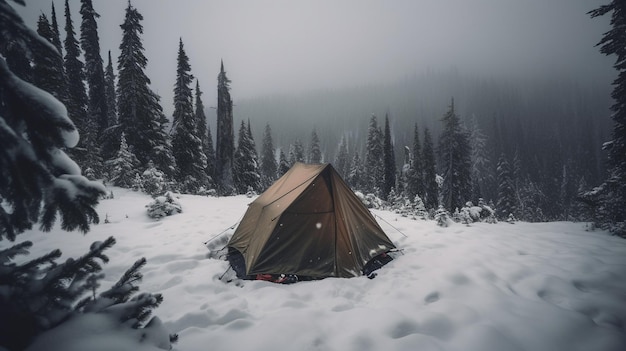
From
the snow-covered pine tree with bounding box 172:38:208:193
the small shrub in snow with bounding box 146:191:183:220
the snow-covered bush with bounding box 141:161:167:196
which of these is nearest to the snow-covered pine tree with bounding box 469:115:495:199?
the snow-covered pine tree with bounding box 172:38:208:193

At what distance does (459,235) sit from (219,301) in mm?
6735

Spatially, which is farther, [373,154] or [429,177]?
[373,154]

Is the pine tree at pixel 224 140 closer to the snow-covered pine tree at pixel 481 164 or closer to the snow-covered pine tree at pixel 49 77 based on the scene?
the snow-covered pine tree at pixel 49 77

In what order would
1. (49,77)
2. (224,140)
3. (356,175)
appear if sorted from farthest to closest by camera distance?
(356,175), (224,140), (49,77)

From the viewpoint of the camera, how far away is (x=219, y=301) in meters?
4.09

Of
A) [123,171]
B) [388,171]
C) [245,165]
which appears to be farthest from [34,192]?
[388,171]

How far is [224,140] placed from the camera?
18984mm

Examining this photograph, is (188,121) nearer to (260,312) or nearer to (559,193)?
(260,312)

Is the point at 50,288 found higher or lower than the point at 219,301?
higher

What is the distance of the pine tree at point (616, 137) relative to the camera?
8383 millimetres

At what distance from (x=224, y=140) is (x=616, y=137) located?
20.6 metres

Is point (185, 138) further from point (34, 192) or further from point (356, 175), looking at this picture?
point (356, 175)

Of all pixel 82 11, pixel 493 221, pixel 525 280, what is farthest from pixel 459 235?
pixel 82 11

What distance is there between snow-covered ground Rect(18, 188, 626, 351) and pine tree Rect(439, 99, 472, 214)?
21995 millimetres
